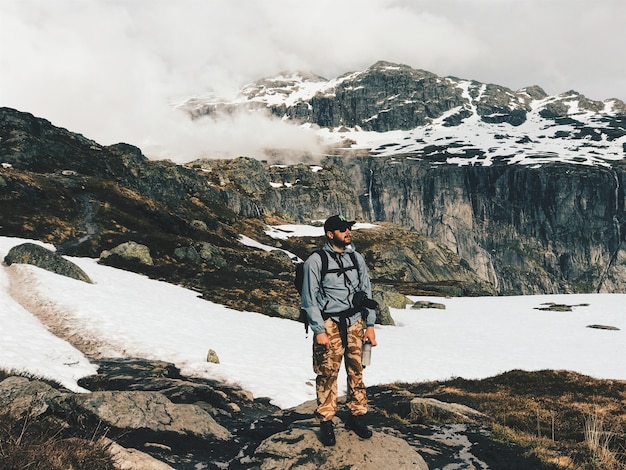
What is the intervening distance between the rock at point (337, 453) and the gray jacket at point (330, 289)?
220 centimetres

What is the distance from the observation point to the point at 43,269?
27.6 meters

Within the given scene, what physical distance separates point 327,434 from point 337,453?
1.24 feet

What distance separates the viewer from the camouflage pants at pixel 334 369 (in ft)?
25.8

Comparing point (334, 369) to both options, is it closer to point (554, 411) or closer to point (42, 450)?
point (42, 450)

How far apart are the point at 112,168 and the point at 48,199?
5325 cm

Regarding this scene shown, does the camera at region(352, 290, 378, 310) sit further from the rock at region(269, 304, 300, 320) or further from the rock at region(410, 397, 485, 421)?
the rock at region(269, 304, 300, 320)

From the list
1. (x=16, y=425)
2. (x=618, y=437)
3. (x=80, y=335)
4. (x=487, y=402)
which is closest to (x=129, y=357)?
(x=80, y=335)

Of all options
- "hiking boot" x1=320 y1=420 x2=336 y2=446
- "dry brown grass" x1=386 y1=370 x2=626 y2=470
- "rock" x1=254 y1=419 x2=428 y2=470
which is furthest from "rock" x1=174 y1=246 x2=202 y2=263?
"hiking boot" x1=320 y1=420 x2=336 y2=446

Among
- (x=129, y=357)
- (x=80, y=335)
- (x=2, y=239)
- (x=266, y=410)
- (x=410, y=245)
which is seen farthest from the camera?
(x=410, y=245)

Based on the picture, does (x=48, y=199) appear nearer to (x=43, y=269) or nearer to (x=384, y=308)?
Answer: (x=43, y=269)

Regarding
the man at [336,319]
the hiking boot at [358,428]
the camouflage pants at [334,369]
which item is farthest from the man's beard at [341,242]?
the hiking boot at [358,428]

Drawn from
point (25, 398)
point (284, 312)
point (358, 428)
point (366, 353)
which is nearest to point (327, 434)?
point (358, 428)

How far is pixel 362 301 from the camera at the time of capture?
7.98 metres

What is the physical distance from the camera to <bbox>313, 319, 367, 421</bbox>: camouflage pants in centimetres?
785
